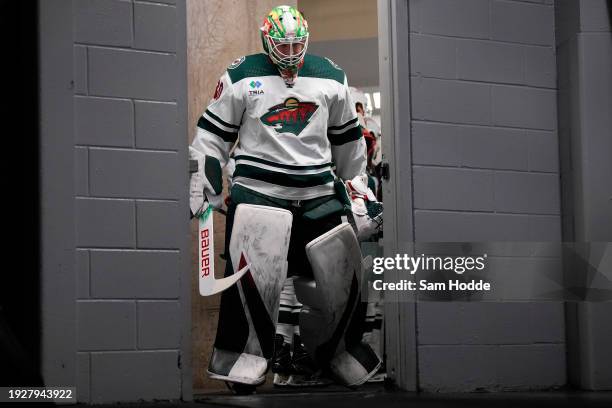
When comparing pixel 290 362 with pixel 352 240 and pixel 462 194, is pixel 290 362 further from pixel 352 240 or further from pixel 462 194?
pixel 462 194

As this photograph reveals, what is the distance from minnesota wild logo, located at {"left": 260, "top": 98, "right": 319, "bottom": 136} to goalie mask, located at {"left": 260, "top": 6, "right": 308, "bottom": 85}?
0.38 ft

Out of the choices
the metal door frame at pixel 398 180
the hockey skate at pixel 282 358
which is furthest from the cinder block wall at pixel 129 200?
the metal door frame at pixel 398 180

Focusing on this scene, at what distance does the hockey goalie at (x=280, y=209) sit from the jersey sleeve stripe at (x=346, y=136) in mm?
119

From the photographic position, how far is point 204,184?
16.6 feet

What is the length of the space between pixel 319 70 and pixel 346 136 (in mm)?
372

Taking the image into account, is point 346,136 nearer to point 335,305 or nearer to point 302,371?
point 335,305

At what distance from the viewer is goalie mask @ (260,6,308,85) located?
5074mm

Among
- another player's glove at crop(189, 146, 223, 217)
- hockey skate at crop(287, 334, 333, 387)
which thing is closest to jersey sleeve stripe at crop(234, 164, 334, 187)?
another player's glove at crop(189, 146, 223, 217)

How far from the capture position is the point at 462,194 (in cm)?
552

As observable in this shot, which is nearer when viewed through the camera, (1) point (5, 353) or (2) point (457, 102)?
(1) point (5, 353)

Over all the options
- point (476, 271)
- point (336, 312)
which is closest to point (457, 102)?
point (476, 271)

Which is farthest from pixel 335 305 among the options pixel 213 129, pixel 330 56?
pixel 330 56

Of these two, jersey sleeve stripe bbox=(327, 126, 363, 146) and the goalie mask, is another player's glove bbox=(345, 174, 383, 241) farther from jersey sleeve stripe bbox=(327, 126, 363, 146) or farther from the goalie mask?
the goalie mask

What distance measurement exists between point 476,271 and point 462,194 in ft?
1.35
